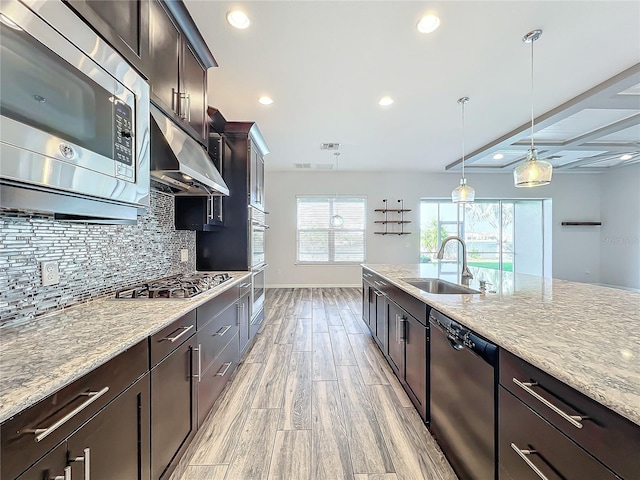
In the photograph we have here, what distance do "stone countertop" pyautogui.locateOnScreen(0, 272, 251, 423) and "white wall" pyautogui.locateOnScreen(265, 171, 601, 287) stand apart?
557cm

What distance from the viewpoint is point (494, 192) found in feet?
23.6

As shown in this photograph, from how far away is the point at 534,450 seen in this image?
34.9 inches

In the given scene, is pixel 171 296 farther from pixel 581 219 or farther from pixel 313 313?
pixel 581 219

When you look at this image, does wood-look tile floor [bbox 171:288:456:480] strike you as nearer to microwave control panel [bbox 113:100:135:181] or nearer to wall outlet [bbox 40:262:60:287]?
wall outlet [bbox 40:262:60:287]

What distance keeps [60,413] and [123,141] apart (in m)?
1.00

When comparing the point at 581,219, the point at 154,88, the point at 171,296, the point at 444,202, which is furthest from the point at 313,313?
the point at 581,219

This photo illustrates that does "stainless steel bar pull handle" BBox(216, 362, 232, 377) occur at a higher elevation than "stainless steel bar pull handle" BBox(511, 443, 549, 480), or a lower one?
lower

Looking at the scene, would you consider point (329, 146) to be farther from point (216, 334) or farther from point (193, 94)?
point (216, 334)

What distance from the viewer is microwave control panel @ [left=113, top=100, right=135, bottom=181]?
112 centimetres

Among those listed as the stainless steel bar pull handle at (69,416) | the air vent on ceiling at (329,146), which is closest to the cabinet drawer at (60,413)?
the stainless steel bar pull handle at (69,416)

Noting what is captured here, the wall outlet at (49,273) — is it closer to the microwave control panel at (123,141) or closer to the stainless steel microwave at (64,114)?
the stainless steel microwave at (64,114)

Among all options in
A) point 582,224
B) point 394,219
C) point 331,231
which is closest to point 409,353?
point 331,231

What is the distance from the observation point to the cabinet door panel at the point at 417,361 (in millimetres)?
1764

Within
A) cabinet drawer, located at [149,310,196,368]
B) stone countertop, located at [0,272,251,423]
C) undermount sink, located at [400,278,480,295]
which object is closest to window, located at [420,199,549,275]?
undermount sink, located at [400,278,480,295]
